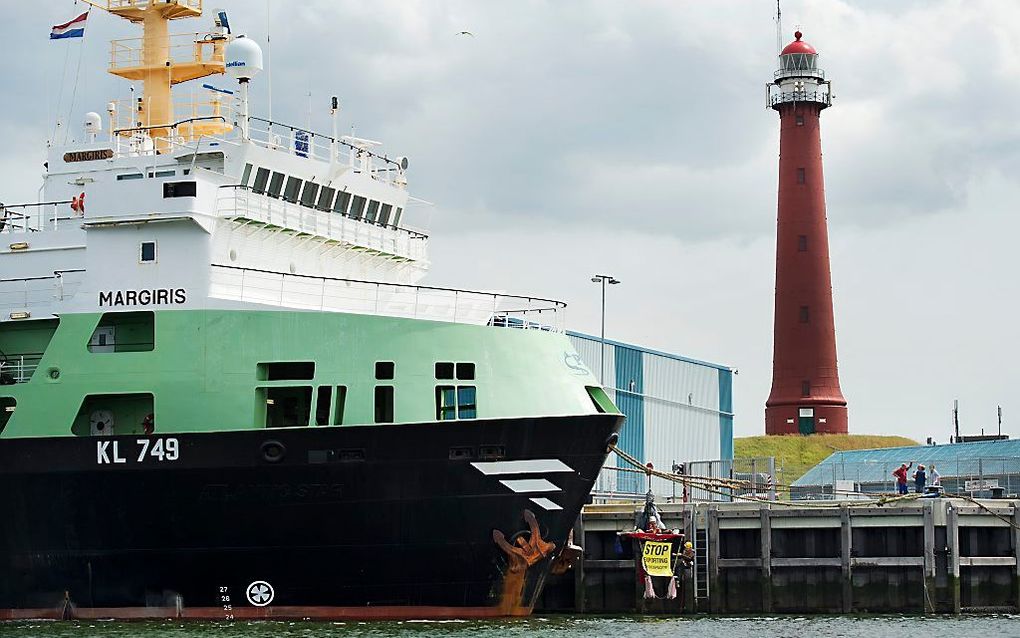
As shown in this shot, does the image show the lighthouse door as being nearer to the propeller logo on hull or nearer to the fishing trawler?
the fishing trawler

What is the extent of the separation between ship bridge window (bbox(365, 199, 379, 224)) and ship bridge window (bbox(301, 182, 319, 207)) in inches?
61.6

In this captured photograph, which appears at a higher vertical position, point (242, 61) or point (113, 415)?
point (242, 61)

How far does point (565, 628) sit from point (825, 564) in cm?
650

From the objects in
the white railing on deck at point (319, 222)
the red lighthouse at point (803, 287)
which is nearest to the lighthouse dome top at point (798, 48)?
the red lighthouse at point (803, 287)

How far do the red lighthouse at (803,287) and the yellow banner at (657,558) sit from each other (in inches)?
1026

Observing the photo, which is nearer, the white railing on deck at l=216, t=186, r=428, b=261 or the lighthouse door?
the white railing on deck at l=216, t=186, r=428, b=261

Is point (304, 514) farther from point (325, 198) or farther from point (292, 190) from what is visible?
point (325, 198)

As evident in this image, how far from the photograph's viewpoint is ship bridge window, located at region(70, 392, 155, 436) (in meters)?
27.6

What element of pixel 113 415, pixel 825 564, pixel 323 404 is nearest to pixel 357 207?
pixel 323 404

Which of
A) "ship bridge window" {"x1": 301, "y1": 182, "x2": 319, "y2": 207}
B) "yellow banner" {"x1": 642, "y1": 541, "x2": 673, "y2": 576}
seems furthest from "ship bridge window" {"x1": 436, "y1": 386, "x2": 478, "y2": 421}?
"ship bridge window" {"x1": 301, "y1": 182, "x2": 319, "y2": 207}

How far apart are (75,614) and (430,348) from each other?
754 cm

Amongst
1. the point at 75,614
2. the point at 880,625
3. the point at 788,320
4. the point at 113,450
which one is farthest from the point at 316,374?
the point at 788,320

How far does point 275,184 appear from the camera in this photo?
29.9 m

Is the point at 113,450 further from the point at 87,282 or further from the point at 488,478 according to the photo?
the point at 488,478
